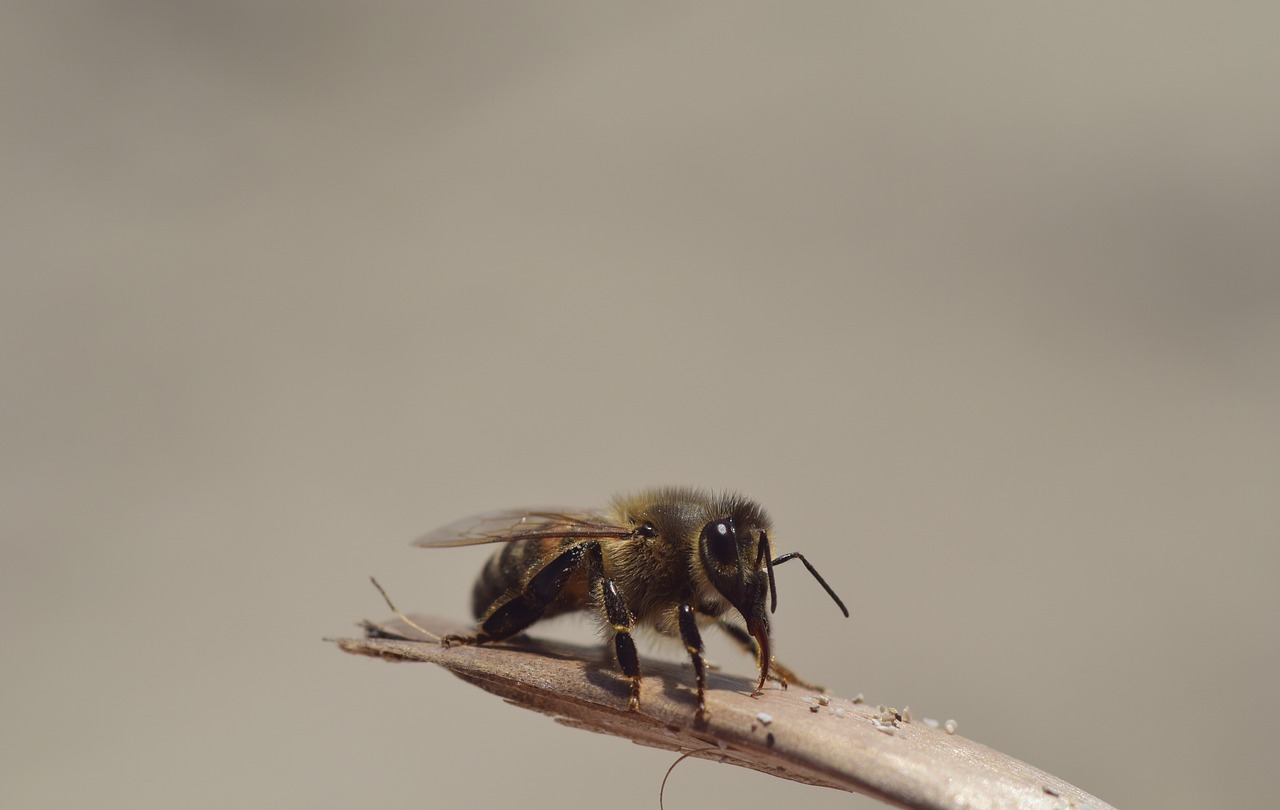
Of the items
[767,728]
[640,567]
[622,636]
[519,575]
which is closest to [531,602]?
[519,575]

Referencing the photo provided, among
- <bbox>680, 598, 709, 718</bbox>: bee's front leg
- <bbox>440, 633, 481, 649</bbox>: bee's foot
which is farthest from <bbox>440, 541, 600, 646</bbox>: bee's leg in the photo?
<bbox>680, 598, 709, 718</bbox>: bee's front leg

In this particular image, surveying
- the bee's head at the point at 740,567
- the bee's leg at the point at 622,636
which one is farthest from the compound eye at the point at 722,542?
the bee's leg at the point at 622,636

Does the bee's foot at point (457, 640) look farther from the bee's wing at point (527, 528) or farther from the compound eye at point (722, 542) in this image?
the compound eye at point (722, 542)

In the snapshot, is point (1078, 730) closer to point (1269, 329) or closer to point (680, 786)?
point (680, 786)

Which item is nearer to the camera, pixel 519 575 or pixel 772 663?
pixel 772 663

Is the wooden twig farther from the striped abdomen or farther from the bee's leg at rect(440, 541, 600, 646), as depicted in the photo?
the striped abdomen

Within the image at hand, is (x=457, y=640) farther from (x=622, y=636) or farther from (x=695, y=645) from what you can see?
(x=695, y=645)
